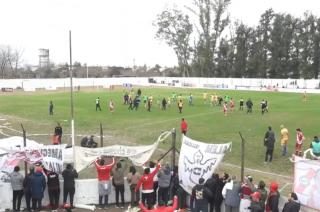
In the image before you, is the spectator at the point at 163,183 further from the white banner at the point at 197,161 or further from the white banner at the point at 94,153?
the white banner at the point at 94,153

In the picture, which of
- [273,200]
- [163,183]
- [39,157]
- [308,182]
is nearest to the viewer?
[273,200]

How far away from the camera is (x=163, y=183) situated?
14.7 meters

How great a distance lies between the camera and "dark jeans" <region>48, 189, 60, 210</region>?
48.0 feet

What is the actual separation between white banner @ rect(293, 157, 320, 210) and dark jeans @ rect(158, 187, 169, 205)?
4.18 meters

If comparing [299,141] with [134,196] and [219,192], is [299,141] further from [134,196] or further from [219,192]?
[134,196]

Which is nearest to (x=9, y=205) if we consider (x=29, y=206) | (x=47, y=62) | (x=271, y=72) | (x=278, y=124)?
(x=29, y=206)

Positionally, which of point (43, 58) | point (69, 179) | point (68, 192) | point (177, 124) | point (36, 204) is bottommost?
point (36, 204)

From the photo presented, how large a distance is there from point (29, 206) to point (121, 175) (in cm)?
309

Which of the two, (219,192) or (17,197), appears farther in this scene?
(17,197)

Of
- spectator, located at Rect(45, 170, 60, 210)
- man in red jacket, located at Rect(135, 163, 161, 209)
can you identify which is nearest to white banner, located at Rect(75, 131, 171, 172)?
spectator, located at Rect(45, 170, 60, 210)

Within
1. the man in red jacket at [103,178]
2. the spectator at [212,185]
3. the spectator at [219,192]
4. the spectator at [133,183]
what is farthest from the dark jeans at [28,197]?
the spectator at [219,192]

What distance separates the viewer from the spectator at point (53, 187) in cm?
1458

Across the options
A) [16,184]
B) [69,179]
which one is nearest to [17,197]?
[16,184]

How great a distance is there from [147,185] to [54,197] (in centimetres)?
310
